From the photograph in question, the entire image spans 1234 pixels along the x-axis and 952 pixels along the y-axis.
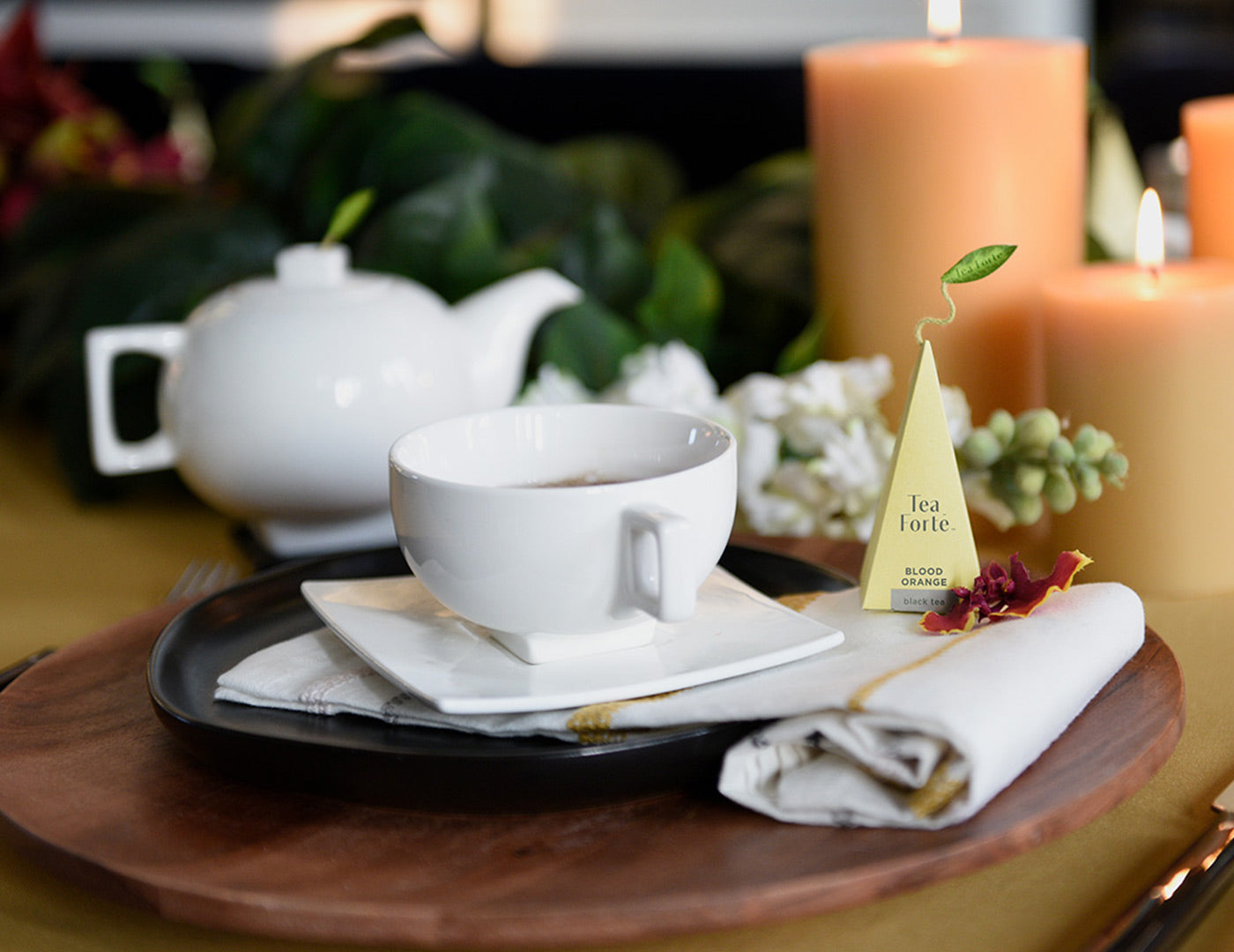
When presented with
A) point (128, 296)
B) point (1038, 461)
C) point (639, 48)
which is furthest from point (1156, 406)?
point (639, 48)

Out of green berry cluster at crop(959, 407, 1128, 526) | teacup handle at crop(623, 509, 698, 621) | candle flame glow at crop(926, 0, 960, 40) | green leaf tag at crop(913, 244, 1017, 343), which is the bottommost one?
green berry cluster at crop(959, 407, 1128, 526)

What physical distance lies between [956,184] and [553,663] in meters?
0.33

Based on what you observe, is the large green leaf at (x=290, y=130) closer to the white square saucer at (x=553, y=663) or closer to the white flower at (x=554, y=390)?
the white flower at (x=554, y=390)

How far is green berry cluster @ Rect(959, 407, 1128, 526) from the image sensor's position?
18.0 inches

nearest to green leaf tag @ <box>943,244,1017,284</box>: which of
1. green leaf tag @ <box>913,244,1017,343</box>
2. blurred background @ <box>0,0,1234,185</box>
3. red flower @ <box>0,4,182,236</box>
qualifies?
green leaf tag @ <box>913,244,1017,343</box>

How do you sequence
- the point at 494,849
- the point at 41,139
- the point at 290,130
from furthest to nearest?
1. the point at 41,139
2. the point at 290,130
3. the point at 494,849

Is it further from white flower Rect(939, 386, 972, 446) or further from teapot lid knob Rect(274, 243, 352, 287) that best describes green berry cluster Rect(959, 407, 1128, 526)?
teapot lid knob Rect(274, 243, 352, 287)

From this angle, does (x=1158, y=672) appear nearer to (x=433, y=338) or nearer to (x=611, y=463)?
(x=611, y=463)

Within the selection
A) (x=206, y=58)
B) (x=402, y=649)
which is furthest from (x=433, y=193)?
(x=206, y=58)

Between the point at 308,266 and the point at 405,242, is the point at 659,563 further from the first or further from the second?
the point at 405,242

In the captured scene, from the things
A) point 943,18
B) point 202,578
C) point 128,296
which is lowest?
point 202,578

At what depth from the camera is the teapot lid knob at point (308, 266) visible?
22.4 inches

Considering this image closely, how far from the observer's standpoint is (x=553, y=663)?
1.18 feet

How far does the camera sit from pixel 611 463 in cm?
41
